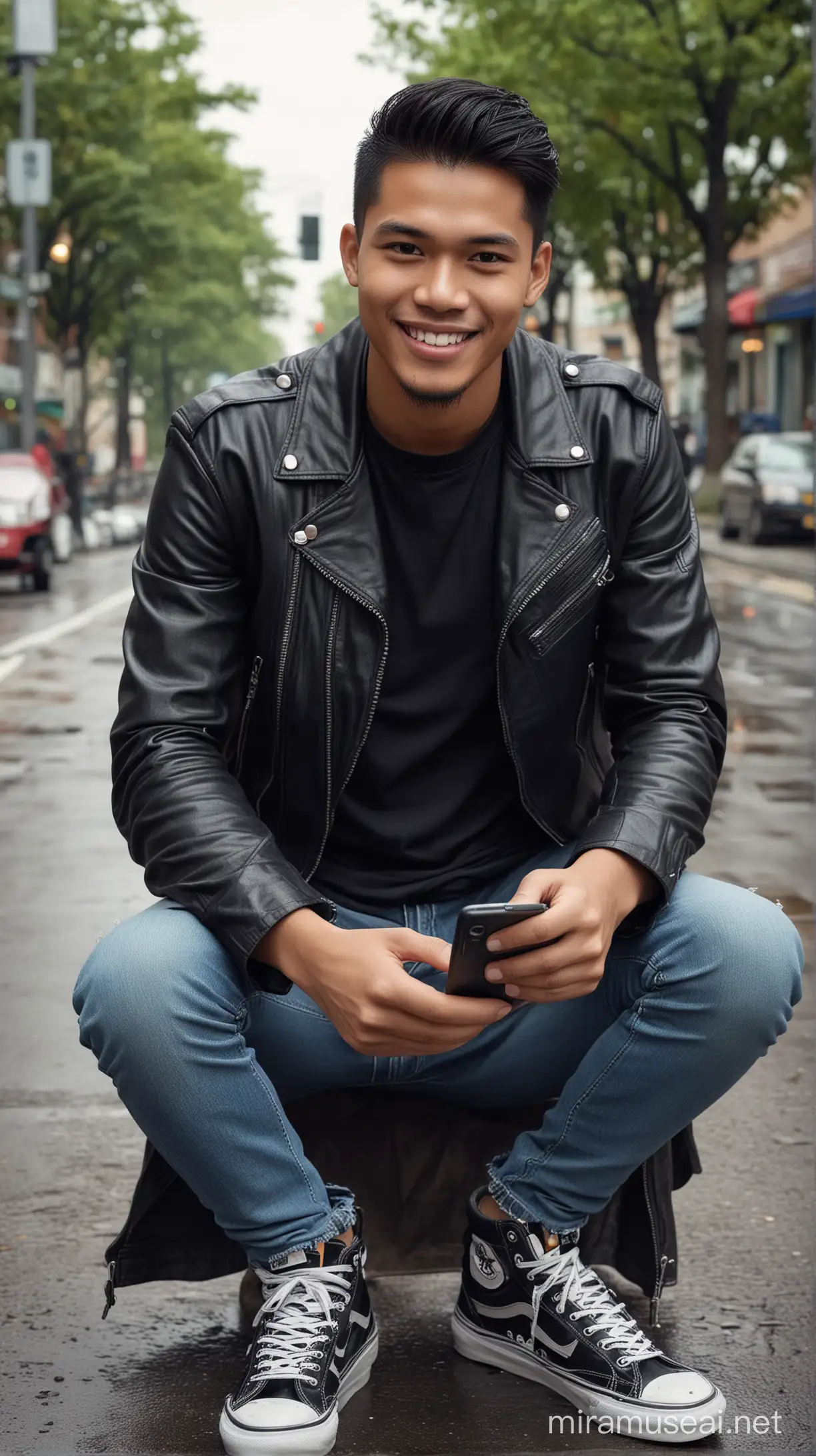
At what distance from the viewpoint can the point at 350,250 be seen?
2.88 m

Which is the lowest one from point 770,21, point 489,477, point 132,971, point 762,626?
point 762,626

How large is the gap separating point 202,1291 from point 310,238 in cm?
3381

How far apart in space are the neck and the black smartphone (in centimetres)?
70

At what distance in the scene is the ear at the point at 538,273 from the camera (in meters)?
2.84

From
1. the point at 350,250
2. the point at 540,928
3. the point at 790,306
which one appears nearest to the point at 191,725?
the point at 540,928

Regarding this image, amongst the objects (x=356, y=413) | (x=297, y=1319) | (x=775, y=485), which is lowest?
(x=775, y=485)

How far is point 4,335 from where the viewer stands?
60.5 meters

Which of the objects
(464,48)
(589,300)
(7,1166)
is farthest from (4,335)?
(7,1166)

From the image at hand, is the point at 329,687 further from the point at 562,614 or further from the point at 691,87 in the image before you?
the point at 691,87

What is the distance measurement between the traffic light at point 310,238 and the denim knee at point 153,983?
33.8 metres

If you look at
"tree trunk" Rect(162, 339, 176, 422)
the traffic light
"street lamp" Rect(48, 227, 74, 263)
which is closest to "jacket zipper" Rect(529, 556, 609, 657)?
the traffic light

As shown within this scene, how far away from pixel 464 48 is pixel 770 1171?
35.0 meters

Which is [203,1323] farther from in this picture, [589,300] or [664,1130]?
[589,300]

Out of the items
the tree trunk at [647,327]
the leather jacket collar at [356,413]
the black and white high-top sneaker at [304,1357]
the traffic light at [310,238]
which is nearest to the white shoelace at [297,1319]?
the black and white high-top sneaker at [304,1357]
